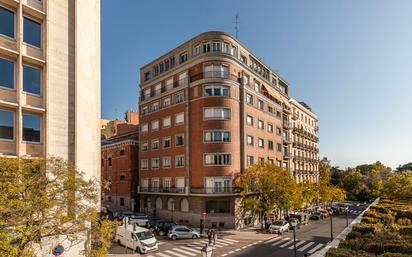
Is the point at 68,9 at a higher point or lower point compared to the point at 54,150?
higher

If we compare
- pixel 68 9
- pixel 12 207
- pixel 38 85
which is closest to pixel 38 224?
pixel 12 207

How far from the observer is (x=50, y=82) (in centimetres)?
1725

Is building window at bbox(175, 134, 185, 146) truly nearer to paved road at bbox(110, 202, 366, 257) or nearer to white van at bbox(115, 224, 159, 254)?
paved road at bbox(110, 202, 366, 257)

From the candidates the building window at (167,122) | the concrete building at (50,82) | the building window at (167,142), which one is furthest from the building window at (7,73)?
the building window at (167,122)

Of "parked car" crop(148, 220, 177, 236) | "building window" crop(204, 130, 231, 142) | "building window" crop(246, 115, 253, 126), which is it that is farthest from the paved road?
"building window" crop(246, 115, 253, 126)

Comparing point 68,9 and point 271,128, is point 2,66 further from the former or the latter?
point 271,128

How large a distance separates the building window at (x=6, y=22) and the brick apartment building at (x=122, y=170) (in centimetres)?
3936

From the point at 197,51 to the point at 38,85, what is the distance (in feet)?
97.2

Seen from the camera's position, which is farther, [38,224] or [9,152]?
[9,152]

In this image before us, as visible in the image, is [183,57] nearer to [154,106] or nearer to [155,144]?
[154,106]

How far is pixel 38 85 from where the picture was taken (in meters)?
17.0

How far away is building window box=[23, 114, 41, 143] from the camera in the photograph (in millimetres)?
16172

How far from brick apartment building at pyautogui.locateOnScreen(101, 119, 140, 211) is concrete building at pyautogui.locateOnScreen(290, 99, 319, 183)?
32.9 meters

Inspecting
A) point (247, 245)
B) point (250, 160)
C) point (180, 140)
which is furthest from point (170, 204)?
point (247, 245)
